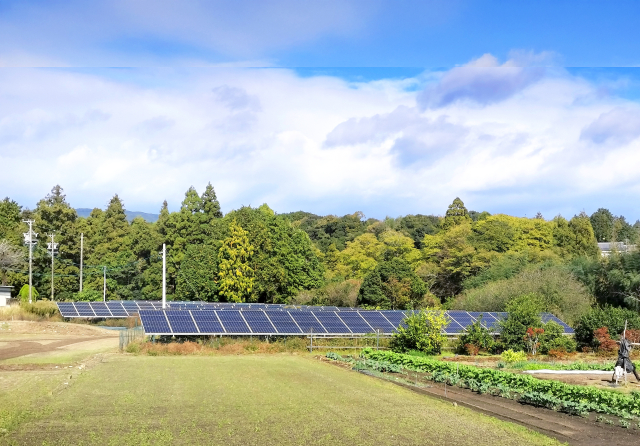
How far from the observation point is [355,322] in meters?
35.9

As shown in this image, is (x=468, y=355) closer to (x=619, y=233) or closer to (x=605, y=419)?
(x=605, y=419)

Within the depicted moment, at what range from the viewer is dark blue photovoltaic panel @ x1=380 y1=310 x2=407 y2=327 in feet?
119

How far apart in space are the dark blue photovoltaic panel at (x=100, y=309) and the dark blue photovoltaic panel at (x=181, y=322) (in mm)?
16489

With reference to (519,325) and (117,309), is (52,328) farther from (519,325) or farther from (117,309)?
(519,325)

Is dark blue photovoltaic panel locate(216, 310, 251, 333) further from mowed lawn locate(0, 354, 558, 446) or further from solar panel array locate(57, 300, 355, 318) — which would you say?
solar panel array locate(57, 300, 355, 318)

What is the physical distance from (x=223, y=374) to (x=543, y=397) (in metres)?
11.4

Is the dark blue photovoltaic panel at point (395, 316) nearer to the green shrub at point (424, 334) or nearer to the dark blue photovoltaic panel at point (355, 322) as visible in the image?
the dark blue photovoltaic panel at point (355, 322)

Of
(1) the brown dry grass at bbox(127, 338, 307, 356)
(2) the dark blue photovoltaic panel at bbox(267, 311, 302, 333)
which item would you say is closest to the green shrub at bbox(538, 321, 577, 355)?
(1) the brown dry grass at bbox(127, 338, 307, 356)

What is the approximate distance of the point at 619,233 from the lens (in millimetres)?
93250

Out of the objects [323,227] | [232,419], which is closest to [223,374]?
[232,419]

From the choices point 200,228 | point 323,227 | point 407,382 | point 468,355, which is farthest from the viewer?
point 323,227

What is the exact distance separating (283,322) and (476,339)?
1001cm

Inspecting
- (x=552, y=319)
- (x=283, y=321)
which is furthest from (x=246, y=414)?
(x=552, y=319)

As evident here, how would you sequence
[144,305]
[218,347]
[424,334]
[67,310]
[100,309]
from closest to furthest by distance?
1. [424,334]
2. [218,347]
3. [67,310]
4. [100,309]
5. [144,305]
